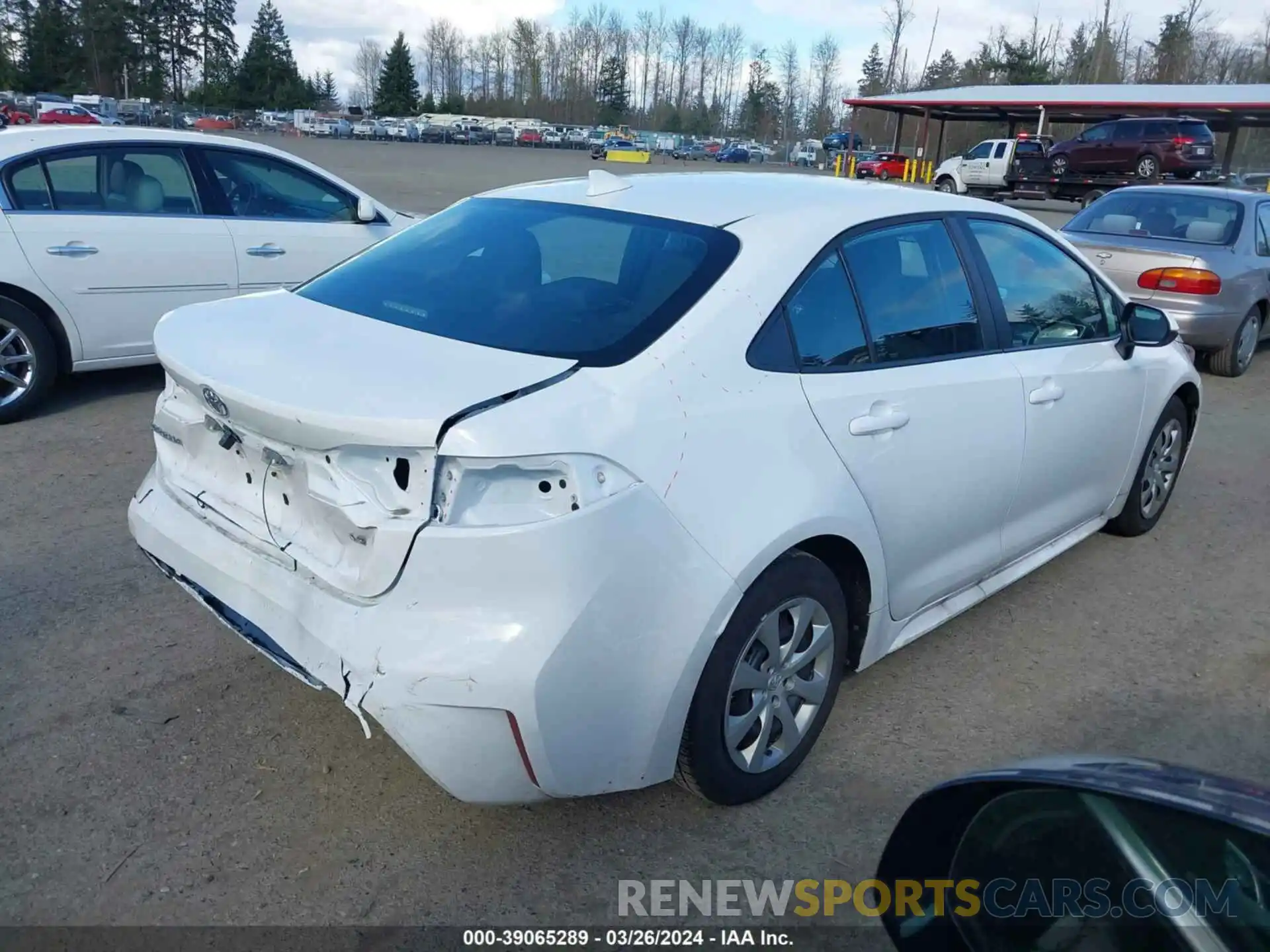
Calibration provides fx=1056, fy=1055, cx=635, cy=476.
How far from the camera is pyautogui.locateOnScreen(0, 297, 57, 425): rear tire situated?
19.6 ft

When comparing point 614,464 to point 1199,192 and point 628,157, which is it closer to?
point 1199,192

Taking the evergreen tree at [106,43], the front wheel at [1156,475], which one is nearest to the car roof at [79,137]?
the front wheel at [1156,475]

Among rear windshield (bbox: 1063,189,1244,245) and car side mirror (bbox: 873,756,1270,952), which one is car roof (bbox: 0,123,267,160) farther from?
rear windshield (bbox: 1063,189,1244,245)

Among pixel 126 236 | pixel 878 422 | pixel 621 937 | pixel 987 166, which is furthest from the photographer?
pixel 987 166

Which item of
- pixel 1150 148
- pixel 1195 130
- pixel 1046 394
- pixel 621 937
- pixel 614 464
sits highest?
pixel 1195 130

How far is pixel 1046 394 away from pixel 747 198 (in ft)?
4.60

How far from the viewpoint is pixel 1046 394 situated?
12.8ft

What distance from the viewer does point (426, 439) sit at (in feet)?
7.71

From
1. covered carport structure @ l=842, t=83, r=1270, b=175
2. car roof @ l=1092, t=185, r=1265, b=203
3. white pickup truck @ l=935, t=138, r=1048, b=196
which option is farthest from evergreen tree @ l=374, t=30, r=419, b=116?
car roof @ l=1092, t=185, r=1265, b=203

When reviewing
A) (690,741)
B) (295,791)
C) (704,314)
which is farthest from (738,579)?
(295,791)

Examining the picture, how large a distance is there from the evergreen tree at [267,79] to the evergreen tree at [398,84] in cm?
1016

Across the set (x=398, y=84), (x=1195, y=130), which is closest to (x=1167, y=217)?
(x=1195, y=130)

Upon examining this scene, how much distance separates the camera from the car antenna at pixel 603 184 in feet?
11.7

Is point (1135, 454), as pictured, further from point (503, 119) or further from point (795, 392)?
point (503, 119)
